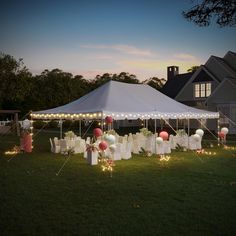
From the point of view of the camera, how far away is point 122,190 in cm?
813

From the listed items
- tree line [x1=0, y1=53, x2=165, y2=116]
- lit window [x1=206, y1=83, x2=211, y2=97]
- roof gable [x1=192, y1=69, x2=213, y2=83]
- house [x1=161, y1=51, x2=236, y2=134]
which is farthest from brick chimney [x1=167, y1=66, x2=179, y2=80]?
tree line [x1=0, y1=53, x2=165, y2=116]

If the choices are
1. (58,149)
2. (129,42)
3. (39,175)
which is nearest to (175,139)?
(58,149)

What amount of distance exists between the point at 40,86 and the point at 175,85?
89.5 feet

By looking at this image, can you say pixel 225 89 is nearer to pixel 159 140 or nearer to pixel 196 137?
pixel 196 137

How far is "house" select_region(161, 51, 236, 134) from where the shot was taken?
92.0ft

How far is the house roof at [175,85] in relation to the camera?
123 feet

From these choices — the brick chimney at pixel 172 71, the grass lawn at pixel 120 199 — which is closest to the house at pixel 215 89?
the brick chimney at pixel 172 71

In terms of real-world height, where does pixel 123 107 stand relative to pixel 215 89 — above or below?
below

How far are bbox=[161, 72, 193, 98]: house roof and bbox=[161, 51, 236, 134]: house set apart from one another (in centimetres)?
52

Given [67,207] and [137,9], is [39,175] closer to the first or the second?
[67,207]

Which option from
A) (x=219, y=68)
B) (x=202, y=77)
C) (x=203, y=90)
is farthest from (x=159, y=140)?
(x=219, y=68)

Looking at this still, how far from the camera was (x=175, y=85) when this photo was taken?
38625 millimetres

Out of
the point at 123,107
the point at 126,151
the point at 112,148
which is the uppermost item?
the point at 123,107

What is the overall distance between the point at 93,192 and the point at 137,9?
12.3m
